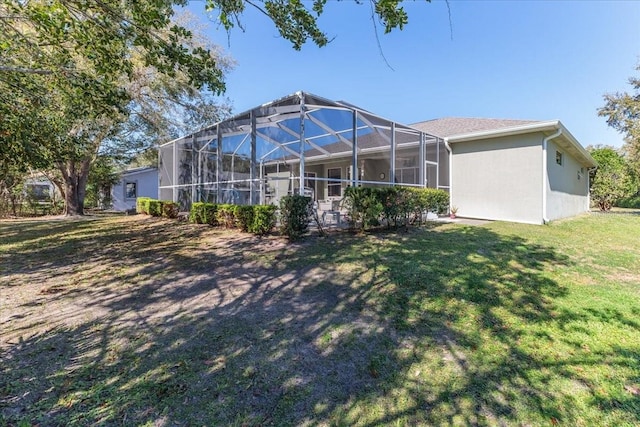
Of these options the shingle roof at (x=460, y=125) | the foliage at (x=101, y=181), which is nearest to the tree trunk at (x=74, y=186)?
the foliage at (x=101, y=181)

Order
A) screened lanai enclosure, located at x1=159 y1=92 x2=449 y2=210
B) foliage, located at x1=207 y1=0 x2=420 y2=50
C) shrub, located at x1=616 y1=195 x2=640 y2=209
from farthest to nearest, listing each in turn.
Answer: shrub, located at x1=616 y1=195 x2=640 y2=209 < screened lanai enclosure, located at x1=159 y1=92 x2=449 y2=210 < foliage, located at x1=207 y1=0 x2=420 y2=50

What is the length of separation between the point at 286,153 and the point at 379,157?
13.7ft

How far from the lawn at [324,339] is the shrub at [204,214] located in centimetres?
375

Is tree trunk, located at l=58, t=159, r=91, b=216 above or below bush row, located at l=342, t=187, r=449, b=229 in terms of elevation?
above

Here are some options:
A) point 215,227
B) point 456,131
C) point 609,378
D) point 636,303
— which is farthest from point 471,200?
point 609,378

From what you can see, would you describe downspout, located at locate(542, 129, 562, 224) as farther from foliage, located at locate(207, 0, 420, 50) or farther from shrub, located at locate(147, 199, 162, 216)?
shrub, located at locate(147, 199, 162, 216)

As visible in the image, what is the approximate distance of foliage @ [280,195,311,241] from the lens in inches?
284

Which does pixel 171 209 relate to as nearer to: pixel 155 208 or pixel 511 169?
pixel 155 208

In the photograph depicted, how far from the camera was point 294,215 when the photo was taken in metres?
7.24

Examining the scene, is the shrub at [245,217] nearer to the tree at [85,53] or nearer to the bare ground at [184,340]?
the bare ground at [184,340]

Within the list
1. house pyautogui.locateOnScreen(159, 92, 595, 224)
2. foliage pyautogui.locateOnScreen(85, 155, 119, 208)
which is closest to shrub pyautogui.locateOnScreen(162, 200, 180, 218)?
house pyautogui.locateOnScreen(159, 92, 595, 224)

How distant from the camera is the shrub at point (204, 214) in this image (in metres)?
9.80

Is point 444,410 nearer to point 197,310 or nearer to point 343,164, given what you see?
point 197,310

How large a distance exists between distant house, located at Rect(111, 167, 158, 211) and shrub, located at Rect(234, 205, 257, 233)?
1768 cm
